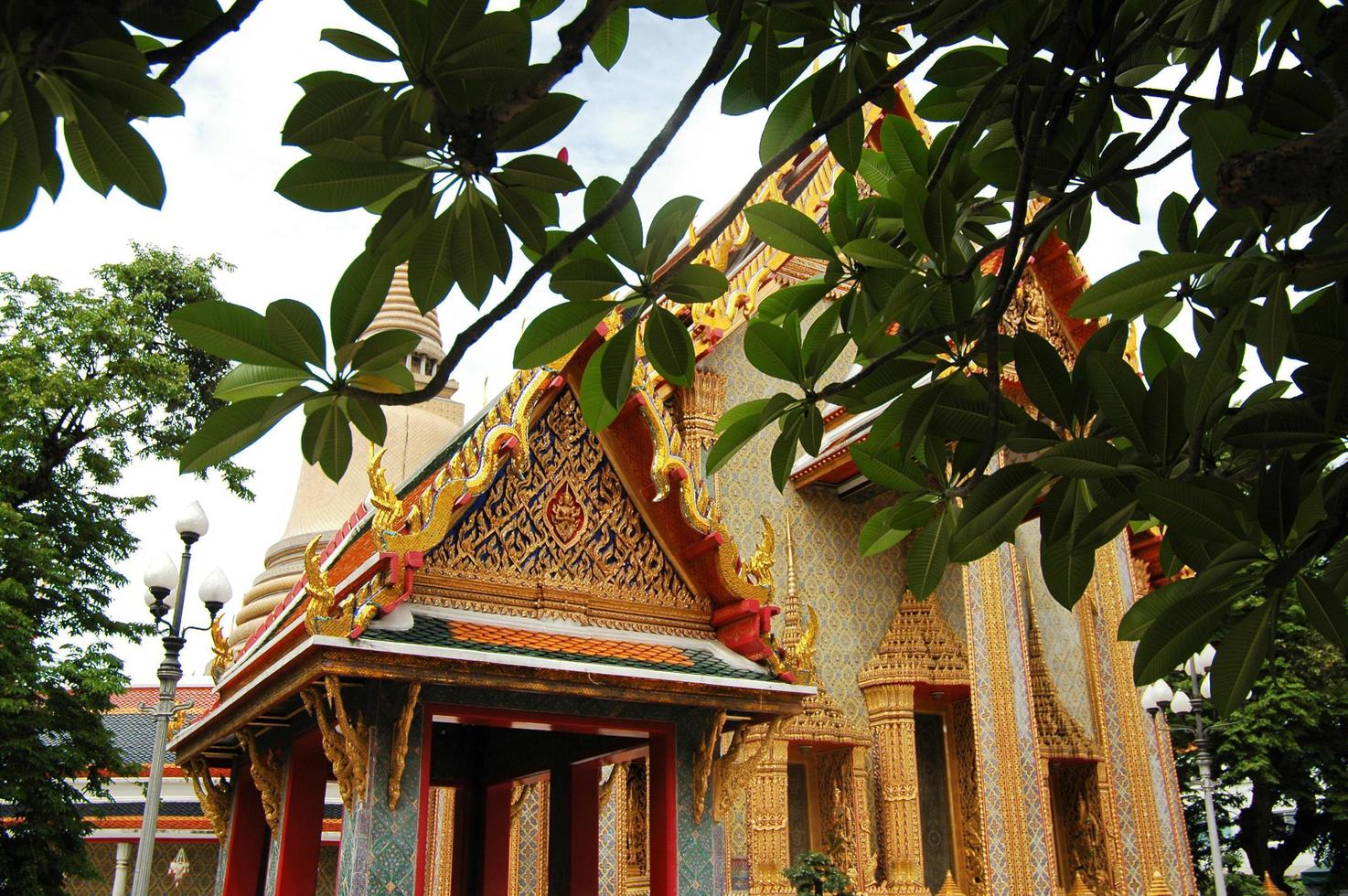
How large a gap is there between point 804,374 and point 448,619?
2.74m

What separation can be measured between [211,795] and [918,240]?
16.9 feet

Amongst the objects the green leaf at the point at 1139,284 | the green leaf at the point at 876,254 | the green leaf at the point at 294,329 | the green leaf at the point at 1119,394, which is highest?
the green leaf at the point at 876,254

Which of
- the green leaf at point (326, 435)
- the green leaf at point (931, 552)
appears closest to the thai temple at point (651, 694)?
the green leaf at point (931, 552)

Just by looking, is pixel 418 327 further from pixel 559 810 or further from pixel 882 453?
pixel 882 453

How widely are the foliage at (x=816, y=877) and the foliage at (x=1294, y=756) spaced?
40.6 feet

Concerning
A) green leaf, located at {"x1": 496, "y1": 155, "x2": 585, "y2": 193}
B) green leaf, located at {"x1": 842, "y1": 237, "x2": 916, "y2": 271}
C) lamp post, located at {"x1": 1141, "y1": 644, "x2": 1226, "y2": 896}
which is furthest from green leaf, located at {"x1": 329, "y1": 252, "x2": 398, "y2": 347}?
lamp post, located at {"x1": 1141, "y1": 644, "x2": 1226, "y2": 896}

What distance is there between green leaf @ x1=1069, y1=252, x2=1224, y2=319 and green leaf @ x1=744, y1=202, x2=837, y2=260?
1.47 feet

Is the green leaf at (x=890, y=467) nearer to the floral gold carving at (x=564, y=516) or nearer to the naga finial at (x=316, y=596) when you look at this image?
the naga finial at (x=316, y=596)

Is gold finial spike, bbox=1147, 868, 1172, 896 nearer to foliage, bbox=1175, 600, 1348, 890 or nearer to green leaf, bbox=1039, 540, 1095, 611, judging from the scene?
foliage, bbox=1175, 600, 1348, 890

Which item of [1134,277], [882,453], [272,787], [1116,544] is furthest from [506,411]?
[1116,544]

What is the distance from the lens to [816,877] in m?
7.88

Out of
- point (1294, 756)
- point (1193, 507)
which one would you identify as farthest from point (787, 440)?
→ point (1294, 756)

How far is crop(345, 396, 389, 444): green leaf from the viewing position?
1675mm

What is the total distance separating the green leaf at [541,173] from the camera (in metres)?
1.64
